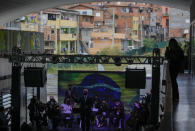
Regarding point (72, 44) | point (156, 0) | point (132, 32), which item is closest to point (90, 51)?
point (72, 44)

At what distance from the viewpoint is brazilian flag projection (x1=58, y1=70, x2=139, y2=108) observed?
15141 mm

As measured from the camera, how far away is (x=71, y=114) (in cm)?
1473

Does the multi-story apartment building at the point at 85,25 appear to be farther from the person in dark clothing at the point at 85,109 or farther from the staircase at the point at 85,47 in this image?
the person in dark clothing at the point at 85,109

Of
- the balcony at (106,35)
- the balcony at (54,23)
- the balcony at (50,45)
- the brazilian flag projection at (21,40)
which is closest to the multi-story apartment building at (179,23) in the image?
the balcony at (106,35)

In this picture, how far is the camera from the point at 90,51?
4816 centimetres

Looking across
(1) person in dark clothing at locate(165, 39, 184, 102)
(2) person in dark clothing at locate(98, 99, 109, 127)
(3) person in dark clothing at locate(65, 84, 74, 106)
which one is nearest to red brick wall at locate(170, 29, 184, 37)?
(2) person in dark clothing at locate(98, 99, 109, 127)

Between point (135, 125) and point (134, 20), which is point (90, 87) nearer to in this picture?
point (135, 125)

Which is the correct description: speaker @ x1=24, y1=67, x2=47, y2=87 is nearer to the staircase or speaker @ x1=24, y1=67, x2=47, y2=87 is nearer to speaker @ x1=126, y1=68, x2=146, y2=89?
speaker @ x1=126, y1=68, x2=146, y2=89

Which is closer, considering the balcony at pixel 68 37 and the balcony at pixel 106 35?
the balcony at pixel 68 37

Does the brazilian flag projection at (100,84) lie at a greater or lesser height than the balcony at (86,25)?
lesser

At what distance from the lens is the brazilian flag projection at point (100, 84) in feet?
49.7

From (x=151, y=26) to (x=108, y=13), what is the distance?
20.0ft

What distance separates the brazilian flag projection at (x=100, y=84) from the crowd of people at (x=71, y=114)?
1.01 feet

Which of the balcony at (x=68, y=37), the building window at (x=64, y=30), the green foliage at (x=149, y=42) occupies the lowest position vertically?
the green foliage at (x=149, y=42)
